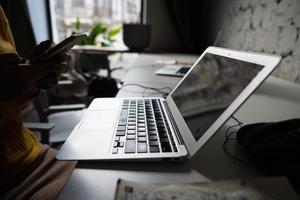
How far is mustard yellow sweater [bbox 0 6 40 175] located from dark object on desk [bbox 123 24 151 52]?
1.79 meters

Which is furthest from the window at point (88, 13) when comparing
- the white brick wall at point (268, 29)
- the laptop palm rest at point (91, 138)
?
the laptop palm rest at point (91, 138)

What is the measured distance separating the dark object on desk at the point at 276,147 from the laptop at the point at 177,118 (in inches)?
3.9

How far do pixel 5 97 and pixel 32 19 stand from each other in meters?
2.20

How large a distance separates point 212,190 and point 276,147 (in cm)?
16

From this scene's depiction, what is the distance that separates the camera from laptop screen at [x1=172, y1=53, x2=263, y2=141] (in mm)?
520

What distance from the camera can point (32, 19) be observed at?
2.58 metres

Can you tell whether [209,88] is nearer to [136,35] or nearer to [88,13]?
[136,35]

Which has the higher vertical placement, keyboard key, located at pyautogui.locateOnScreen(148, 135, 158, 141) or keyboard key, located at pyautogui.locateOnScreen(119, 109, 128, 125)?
keyboard key, located at pyautogui.locateOnScreen(148, 135, 158, 141)

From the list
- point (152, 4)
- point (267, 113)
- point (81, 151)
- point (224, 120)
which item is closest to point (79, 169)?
point (81, 151)

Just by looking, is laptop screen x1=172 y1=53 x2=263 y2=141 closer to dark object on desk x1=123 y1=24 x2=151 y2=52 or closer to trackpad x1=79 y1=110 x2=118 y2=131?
trackpad x1=79 y1=110 x2=118 y2=131

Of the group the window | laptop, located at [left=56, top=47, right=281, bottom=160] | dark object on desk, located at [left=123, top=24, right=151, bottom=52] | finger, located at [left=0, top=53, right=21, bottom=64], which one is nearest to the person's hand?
finger, located at [left=0, top=53, right=21, bottom=64]

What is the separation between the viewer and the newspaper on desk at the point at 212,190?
0.38 metres

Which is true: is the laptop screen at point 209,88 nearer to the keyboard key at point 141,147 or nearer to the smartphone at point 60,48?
the keyboard key at point 141,147

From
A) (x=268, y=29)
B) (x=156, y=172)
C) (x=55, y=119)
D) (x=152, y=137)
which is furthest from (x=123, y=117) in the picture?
(x=268, y=29)
